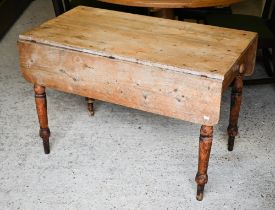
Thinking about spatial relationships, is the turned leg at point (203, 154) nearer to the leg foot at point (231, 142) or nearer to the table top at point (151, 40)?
the table top at point (151, 40)

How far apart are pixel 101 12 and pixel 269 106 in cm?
116

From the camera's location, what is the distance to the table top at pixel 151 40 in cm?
155

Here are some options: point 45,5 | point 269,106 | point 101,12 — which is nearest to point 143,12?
point 101,12

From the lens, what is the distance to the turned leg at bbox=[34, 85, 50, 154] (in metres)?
1.89

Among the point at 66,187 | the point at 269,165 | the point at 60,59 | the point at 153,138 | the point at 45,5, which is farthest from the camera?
the point at 45,5

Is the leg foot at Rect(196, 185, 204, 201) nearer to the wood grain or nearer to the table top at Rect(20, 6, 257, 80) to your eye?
the wood grain

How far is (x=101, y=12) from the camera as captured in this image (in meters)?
2.07

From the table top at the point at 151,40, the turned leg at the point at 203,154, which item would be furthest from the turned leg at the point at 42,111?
the turned leg at the point at 203,154

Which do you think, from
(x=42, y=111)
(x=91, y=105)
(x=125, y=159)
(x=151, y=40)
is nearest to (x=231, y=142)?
(x=125, y=159)

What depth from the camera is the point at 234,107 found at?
197 centimetres

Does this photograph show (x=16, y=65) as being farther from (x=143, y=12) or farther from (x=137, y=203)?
(x=137, y=203)

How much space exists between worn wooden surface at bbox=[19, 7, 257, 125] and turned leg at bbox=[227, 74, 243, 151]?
9 centimetres

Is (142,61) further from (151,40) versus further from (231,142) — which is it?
(231,142)

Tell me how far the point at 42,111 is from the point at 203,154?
78 centimetres
